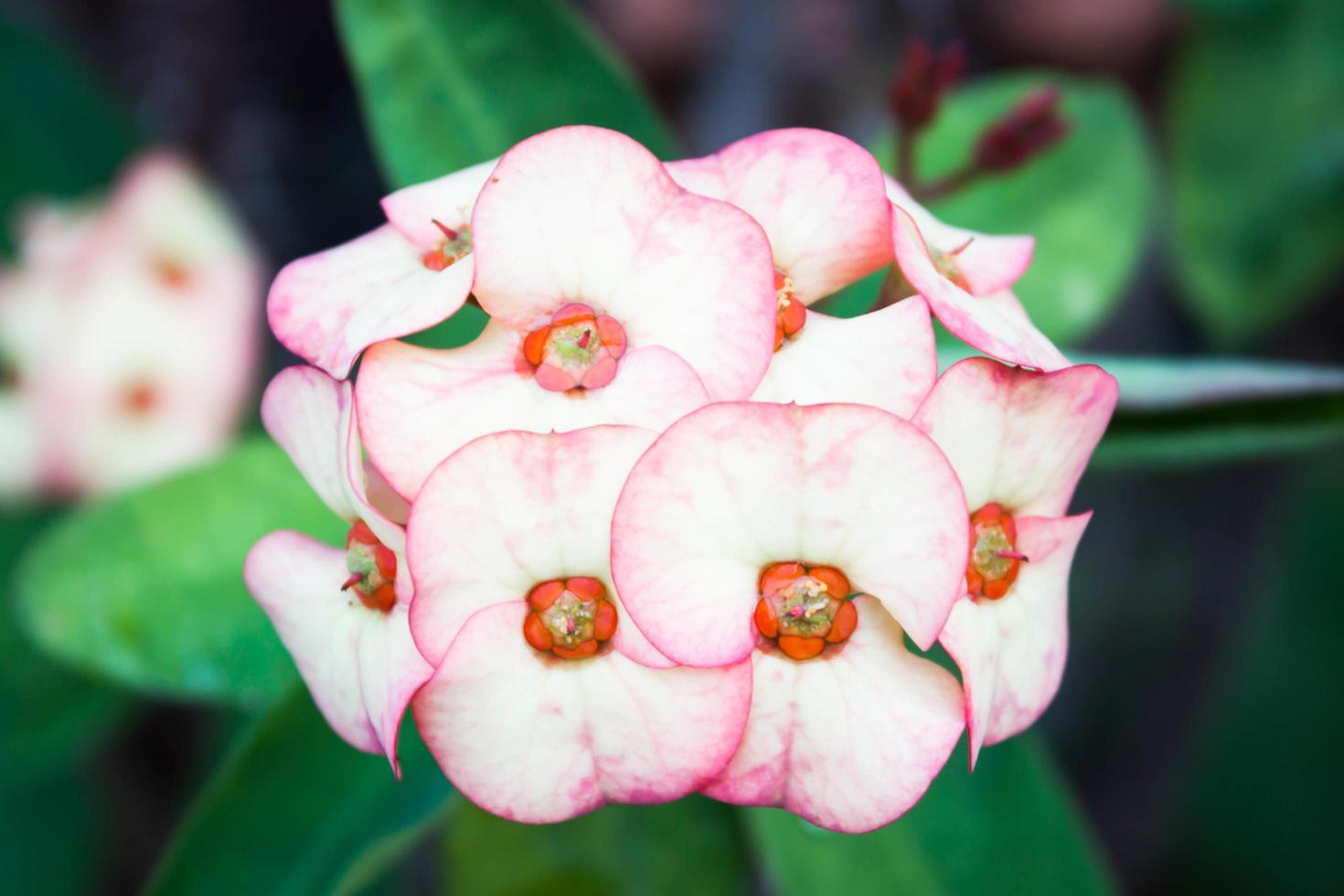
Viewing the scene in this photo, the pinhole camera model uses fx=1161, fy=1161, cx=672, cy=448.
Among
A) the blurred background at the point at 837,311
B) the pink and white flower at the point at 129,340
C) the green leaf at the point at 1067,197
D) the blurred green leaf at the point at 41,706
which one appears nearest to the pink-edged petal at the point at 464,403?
the blurred background at the point at 837,311

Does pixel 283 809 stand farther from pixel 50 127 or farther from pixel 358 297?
pixel 50 127

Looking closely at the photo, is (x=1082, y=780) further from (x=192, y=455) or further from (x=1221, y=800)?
(x=192, y=455)

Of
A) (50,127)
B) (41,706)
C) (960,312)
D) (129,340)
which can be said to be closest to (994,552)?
(960,312)

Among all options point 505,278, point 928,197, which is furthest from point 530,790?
point 928,197

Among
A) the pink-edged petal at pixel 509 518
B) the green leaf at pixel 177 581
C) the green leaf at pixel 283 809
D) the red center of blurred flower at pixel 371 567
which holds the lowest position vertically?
the green leaf at pixel 283 809

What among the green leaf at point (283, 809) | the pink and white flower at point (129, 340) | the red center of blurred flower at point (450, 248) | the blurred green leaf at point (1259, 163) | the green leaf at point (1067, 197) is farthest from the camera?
the blurred green leaf at point (1259, 163)

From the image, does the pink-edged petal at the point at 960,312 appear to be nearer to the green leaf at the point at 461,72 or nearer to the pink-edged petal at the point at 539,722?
the pink-edged petal at the point at 539,722
